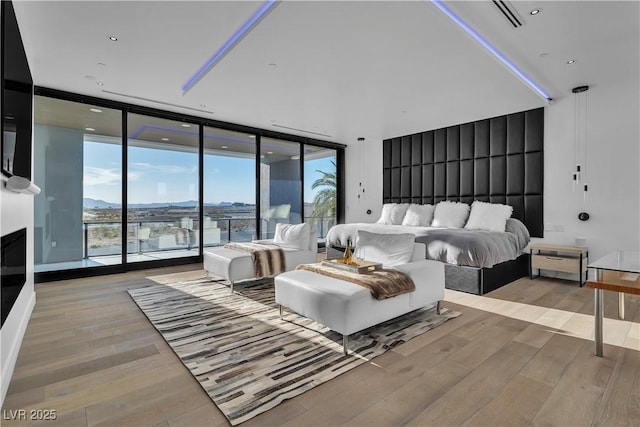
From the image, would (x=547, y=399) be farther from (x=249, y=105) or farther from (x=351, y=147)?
(x=351, y=147)

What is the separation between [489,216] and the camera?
16.5 feet

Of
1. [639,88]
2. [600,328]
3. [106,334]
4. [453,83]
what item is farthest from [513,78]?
[106,334]

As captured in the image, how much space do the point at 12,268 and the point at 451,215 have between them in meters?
5.47

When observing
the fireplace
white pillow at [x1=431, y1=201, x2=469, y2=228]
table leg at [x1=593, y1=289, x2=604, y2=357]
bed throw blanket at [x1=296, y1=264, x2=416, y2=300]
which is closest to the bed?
white pillow at [x1=431, y1=201, x2=469, y2=228]

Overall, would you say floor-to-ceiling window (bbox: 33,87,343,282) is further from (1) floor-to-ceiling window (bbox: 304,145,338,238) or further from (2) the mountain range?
(1) floor-to-ceiling window (bbox: 304,145,338,238)

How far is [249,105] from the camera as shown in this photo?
16.8 feet

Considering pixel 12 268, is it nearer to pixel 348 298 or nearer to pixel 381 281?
pixel 348 298

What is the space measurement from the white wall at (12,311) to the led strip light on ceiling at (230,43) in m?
2.14

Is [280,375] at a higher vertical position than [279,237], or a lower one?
lower

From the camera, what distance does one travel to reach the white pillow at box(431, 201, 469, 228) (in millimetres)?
5414

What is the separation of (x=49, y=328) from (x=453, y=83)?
501 centimetres

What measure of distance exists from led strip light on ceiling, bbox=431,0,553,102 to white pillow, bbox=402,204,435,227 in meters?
2.41

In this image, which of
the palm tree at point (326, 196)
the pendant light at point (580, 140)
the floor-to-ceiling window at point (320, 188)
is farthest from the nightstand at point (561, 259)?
the palm tree at point (326, 196)

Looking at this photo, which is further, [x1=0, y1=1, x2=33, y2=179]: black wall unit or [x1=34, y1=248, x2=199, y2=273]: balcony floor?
[x1=34, y1=248, x2=199, y2=273]: balcony floor
